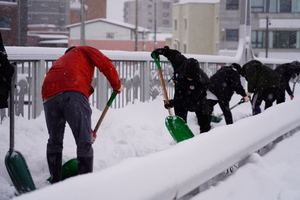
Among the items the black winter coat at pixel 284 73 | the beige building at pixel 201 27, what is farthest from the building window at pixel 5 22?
the black winter coat at pixel 284 73

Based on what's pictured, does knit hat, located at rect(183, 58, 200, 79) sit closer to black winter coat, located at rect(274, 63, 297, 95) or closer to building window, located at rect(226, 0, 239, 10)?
black winter coat, located at rect(274, 63, 297, 95)

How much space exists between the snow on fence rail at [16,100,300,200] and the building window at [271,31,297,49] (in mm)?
39855

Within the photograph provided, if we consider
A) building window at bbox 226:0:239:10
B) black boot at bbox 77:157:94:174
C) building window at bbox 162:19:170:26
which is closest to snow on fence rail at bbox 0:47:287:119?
black boot at bbox 77:157:94:174

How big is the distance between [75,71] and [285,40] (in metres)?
42.3

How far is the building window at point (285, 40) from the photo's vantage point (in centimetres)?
4378

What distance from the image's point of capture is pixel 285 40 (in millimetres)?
43844

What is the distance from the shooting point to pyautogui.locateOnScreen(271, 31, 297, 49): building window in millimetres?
43781

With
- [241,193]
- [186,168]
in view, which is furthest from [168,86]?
[186,168]

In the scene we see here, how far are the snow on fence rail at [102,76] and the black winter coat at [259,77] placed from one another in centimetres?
190

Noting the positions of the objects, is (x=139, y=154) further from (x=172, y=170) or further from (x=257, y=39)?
(x=257, y=39)

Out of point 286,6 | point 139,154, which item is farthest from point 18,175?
point 286,6

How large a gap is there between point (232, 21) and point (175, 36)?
10374 millimetres

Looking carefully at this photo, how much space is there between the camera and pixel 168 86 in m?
10.0

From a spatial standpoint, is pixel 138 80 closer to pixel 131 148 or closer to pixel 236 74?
pixel 236 74
